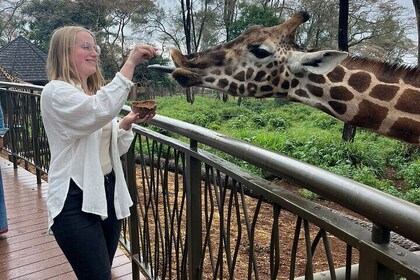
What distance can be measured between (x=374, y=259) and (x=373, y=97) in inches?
79.7

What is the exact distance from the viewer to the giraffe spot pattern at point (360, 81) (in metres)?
2.60

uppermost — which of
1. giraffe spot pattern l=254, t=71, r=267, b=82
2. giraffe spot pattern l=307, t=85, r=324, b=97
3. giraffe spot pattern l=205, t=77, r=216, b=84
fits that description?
giraffe spot pattern l=254, t=71, r=267, b=82

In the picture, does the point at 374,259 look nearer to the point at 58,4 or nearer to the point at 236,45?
the point at 236,45

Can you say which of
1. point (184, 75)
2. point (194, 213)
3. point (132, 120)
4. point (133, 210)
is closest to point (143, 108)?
point (132, 120)

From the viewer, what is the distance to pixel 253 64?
9.18 feet

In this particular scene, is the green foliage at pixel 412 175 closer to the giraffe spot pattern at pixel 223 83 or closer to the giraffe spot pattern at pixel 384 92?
the giraffe spot pattern at pixel 384 92

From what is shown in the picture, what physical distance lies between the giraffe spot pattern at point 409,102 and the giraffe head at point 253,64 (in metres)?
0.57

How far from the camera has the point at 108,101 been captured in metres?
1.38

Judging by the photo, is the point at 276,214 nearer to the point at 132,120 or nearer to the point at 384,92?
the point at 132,120

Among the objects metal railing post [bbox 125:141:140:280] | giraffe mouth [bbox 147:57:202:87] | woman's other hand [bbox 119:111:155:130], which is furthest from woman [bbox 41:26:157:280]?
giraffe mouth [bbox 147:57:202:87]

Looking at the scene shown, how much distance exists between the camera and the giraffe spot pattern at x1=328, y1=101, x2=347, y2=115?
262cm

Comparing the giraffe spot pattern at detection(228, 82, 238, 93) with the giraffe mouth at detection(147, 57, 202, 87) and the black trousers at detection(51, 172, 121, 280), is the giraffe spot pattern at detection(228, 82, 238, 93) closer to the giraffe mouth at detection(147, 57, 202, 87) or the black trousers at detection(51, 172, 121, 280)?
the giraffe mouth at detection(147, 57, 202, 87)

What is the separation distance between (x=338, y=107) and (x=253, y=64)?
62 cm

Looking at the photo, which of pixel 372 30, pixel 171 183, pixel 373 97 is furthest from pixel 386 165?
pixel 372 30
